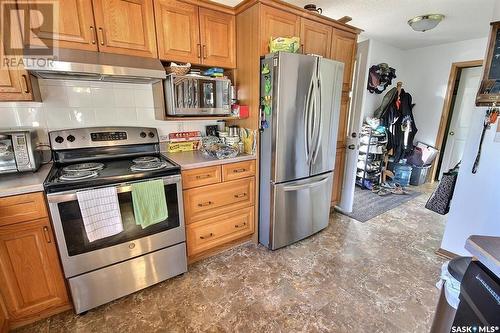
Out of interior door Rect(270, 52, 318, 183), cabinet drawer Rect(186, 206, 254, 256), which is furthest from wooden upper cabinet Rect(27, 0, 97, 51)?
cabinet drawer Rect(186, 206, 254, 256)

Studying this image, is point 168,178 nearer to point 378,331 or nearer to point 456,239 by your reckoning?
point 378,331

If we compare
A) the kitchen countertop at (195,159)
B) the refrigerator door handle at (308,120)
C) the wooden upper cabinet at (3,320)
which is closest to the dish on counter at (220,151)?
the kitchen countertop at (195,159)

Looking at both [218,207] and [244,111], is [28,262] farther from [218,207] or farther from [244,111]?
[244,111]

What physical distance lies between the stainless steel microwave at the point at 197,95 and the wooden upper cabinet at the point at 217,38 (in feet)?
0.63

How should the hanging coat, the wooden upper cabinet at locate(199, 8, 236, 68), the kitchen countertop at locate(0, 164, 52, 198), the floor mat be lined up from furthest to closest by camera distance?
the hanging coat, the floor mat, the wooden upper cabinet at locate(199, 8, 236, 68), the kitchen countertop at locate(0, 164, 52, 198)

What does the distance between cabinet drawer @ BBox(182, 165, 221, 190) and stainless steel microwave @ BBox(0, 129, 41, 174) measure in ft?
3.09

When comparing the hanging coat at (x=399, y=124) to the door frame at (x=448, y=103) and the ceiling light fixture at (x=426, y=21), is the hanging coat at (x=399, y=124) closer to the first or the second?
the door frame at (x=448, y=103)

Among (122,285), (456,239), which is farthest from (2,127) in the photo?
(456,239)

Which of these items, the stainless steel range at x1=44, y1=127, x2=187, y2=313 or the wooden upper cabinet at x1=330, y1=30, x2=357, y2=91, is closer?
the stainless steel range at x1=44, y1=127, x2=187, y2=313

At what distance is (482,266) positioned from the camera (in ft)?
2.33

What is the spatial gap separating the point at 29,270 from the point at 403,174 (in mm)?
4840

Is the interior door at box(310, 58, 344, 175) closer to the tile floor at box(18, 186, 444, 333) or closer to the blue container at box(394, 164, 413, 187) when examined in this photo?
the tile floor at box(18, 186, 444, 333)

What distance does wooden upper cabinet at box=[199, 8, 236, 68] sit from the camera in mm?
1918

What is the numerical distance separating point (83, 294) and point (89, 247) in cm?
32
